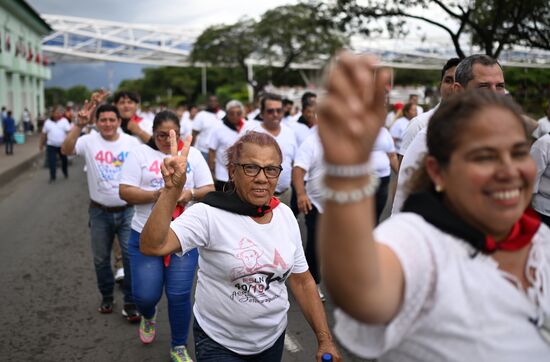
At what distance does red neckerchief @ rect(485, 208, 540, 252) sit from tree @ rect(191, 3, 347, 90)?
3964cm

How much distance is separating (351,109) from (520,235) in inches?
27.4

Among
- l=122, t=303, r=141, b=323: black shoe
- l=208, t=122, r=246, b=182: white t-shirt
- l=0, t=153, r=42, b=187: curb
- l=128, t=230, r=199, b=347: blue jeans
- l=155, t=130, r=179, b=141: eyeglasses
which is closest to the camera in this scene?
l=128, t=230, r=199, b=347: blue jeans

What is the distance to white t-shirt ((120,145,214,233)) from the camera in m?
4.37

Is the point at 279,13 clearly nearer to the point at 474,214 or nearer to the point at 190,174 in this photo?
the point at 190,174

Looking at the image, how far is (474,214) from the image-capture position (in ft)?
4.74

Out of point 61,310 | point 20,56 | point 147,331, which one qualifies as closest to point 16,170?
point 61,310

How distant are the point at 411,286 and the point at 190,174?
315 cm

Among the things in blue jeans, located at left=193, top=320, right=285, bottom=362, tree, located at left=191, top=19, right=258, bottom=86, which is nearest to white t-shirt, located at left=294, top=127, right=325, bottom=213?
blue jeans, located at left=193, top=320, right=285, bottom=362

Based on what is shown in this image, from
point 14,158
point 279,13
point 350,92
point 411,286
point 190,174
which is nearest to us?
point 350,92

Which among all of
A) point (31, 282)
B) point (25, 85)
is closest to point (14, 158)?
point (31, 282)

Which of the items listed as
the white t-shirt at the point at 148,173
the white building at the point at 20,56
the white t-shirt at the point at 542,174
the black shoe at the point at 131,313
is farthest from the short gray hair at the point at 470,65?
the white building at the point at 20,56

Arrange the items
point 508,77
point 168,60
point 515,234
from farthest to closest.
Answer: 1. point 168,60
2. point 508,77
3. point 515,234

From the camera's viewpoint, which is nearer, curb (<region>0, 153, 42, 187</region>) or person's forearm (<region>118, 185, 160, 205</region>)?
person's forearm (<region>118, 185, 160, 205</region>)

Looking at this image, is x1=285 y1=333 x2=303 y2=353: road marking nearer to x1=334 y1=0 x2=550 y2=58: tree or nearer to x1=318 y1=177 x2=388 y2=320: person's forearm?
x1=318 y1=177 x2=388 y2=320: person's forearm
